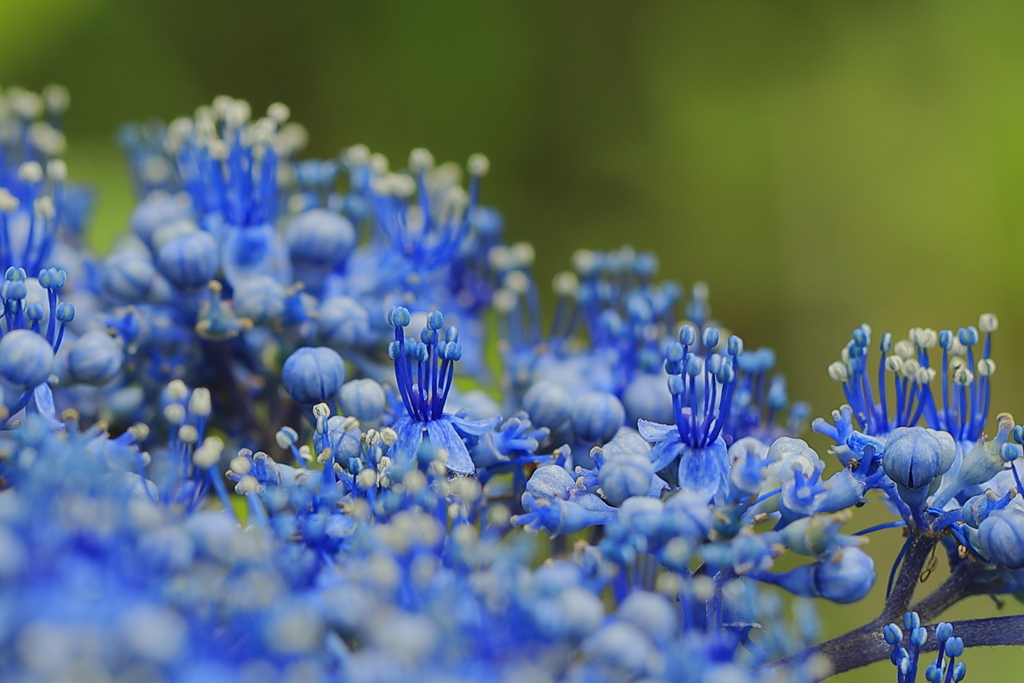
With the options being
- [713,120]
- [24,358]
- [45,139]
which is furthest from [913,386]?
[713,120]

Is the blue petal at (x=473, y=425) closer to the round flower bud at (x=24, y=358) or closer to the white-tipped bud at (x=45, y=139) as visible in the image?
the round flower bud at (x=24, y=358)

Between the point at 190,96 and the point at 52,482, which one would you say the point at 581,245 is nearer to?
the point at 190,96

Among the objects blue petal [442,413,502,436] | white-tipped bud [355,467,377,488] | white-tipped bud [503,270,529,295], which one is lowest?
white-tipped bud [355,467,377,488]

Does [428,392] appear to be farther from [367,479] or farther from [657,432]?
[657,432]

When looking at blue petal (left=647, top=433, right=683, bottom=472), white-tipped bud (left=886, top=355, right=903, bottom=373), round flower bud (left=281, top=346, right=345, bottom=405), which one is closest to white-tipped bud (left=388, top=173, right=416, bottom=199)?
round flower bud (left=281, top=346, right=345, bottom=405)

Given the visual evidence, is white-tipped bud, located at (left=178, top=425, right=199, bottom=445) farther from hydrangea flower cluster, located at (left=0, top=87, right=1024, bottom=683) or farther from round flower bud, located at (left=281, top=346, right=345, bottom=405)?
round flower bud, located at (left=281, top=346, right=345, bottom=405)

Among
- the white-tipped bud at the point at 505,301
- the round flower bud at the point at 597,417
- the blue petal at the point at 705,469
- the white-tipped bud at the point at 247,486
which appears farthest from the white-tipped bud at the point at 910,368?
the white-tipped bud at the point at 247,486

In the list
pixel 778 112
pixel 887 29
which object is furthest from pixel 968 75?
pixel 778 112

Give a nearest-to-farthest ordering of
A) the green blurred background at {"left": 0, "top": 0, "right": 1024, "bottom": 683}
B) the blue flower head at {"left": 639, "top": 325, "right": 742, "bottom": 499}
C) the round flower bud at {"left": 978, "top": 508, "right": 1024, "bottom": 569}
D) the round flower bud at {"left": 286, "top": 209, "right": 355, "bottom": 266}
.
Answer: the round flower bud at {"left": 978, "top": 508, "right": 1024, "bottom": 569}, the blue flower head at {"left": 639, "top": 325, "right": 742, "bottom": 499}, the round flower bud at {"left": 286, "top": 209, "right": 355, "bottom": 266}, the green blurred background at {"left": 0, "top": 0, "right": 1024, "bottom": 683}
